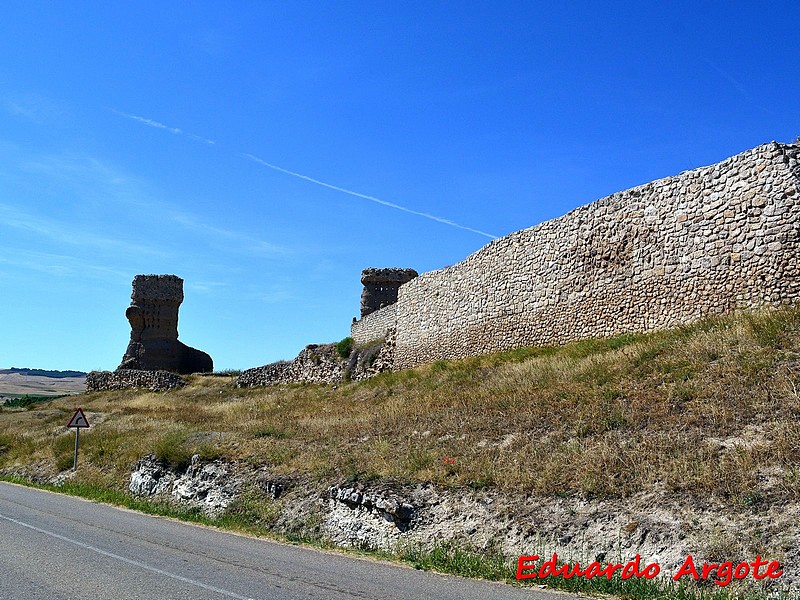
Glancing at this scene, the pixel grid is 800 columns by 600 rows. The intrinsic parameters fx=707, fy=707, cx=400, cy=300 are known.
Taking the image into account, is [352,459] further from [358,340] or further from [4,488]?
[358,340]

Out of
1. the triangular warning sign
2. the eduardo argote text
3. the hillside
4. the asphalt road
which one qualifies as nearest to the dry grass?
the hillside

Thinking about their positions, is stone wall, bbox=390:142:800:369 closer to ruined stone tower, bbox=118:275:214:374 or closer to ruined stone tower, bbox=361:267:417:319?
ruined stone tower, bbox=361:267:417:319

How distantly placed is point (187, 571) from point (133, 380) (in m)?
38.1

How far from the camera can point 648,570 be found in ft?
→ 24.8

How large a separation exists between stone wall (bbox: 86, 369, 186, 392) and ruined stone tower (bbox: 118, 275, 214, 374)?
1413 mm

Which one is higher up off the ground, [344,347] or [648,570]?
[344,347]

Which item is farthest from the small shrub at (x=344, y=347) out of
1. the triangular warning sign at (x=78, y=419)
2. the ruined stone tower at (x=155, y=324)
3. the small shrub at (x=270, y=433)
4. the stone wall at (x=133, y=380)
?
the ruined stone tower at (x=155, y=324)

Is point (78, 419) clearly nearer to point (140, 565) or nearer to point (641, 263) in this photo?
point (140, 565)

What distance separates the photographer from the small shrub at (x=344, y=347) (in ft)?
107

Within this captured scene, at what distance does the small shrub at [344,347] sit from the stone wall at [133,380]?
12.9m

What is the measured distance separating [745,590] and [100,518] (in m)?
10.8

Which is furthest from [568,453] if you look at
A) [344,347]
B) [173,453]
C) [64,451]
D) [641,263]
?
[344,347]

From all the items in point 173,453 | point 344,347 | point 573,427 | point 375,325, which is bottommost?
point 173,453

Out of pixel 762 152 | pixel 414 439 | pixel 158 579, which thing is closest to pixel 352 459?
pixel 414 439
